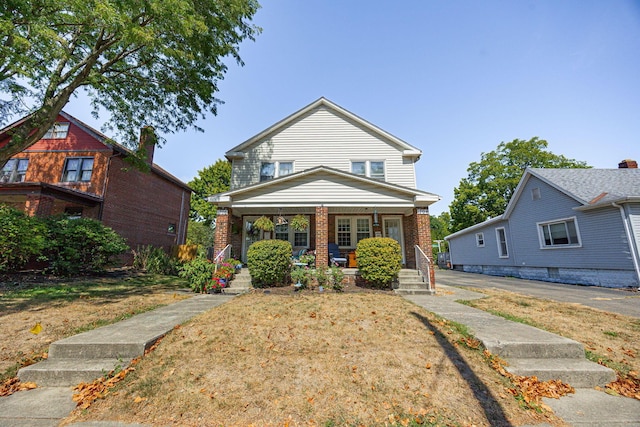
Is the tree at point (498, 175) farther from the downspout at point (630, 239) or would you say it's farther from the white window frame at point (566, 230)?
the downspout at point (630, 239)

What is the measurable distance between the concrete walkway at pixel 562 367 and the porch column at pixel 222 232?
7.95 meters

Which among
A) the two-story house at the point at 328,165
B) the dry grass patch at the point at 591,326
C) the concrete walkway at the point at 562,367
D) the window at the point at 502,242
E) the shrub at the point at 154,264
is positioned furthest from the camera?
the window at the point at 502,242

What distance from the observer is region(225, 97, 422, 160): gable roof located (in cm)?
1276

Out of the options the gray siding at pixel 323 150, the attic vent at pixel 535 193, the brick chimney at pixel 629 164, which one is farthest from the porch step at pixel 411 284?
the brick chimney at pixel 629 164

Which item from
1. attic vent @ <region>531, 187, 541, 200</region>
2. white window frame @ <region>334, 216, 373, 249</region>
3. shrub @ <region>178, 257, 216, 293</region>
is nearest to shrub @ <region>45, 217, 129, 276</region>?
shrub @ <region>178, 257, 216, 293</region>

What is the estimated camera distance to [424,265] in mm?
9109

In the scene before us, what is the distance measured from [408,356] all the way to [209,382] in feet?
9.06

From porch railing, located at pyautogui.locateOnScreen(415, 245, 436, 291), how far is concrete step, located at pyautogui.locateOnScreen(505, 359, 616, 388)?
507 cm

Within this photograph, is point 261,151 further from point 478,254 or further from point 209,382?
point 478,254

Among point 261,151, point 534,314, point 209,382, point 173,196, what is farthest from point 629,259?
point 173,196

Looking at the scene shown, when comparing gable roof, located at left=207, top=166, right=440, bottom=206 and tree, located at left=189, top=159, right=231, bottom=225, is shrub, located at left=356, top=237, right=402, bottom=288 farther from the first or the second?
tree, located at left=189, top=159, right=231, bottom=225

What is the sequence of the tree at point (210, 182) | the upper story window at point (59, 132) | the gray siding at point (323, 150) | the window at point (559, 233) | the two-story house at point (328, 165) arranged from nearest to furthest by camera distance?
the two-story house at point (328, 165)
the gray siding at point (323, 150)
the window at point (559, 233)
the upper story window at point (59, 132)
the tree at point (210, 182)

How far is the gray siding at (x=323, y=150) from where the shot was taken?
12727 millimetres

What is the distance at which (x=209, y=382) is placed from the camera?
313 cm
